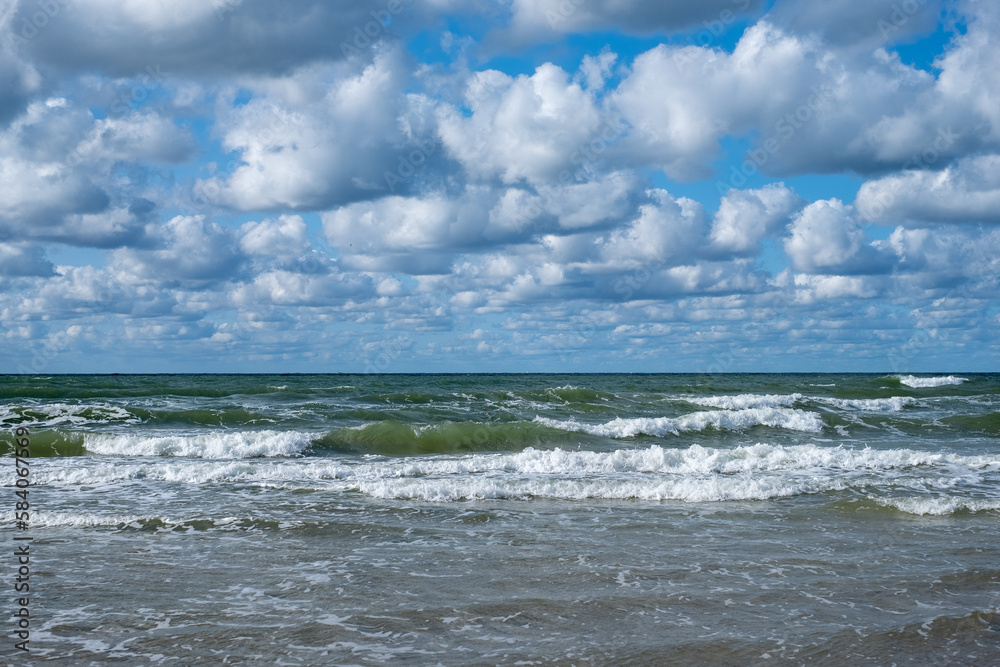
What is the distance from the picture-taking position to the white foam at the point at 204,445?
1981 centimetres

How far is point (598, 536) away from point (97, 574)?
21.9 ft

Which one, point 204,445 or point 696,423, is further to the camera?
point 696,423

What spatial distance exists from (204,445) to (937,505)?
59.3ft

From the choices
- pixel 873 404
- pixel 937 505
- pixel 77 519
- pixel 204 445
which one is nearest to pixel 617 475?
pixel 937 505

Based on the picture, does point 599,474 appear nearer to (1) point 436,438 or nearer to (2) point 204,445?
(1) point 436,438

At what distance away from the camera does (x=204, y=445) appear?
20219 millimetres

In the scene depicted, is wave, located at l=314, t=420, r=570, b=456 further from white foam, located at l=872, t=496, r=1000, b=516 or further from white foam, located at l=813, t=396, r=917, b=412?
white foam, located at l=813, t=396, r=917, b=412

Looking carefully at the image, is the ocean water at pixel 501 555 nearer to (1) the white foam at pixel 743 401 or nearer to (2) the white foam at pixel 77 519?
(2) the white foam at pixel 77 519

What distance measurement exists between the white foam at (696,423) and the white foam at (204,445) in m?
8.94

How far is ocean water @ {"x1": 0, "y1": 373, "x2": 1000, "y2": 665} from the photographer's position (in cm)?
655

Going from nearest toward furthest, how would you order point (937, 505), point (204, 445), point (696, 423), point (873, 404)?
point (937, 505), point (204, 445), point (696, 423), point (873, 404)

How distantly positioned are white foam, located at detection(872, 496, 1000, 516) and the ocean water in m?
0.05

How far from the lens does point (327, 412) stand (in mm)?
29875

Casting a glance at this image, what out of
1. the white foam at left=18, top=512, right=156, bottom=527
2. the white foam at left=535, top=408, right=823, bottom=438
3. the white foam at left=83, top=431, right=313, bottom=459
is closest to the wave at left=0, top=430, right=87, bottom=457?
the white foam at left=83, top=431, right=313, bottom=459
